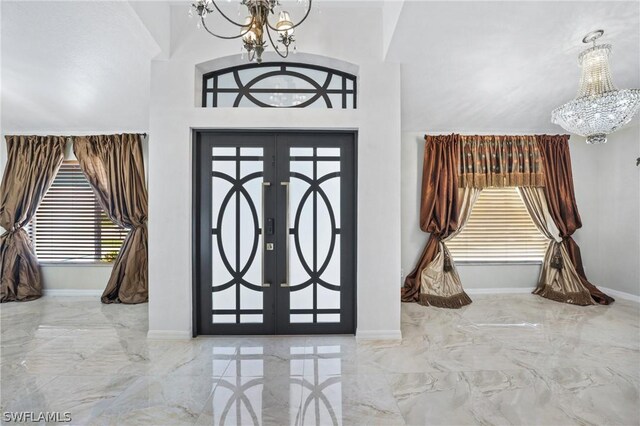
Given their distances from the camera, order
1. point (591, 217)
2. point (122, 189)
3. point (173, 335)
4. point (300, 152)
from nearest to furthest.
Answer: point (173, 335) → point (300, 152) → point (122, 189) → point (591, 217)

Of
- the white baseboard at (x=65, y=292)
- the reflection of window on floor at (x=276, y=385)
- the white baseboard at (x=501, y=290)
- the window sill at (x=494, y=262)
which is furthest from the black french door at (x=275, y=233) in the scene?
the white baseboard at (x=65, y=292)

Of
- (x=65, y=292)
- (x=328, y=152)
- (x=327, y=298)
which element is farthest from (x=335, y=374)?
(x=65, y=292)

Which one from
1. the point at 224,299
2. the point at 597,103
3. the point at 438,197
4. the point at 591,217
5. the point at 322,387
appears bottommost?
the point at 322,387

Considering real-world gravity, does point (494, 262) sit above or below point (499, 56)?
below

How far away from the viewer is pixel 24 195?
13.7 feet

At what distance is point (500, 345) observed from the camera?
110 inches

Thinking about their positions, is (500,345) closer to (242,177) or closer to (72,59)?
(242,177)

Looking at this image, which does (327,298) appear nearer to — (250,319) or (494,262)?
(250,319)

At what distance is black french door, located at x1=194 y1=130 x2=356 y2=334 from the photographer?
3.00 meters

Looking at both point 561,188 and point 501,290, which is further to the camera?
point 501,290

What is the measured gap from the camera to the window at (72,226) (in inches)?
172

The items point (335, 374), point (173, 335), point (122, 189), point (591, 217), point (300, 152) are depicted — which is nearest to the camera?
point (335, 374)

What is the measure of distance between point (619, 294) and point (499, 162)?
251 cm

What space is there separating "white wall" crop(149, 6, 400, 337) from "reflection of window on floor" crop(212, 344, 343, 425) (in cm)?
58
